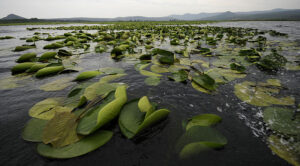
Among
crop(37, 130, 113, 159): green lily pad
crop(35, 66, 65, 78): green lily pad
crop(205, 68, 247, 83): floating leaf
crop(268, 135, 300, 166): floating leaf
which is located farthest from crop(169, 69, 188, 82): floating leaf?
crop(35, 66, 65, 78): green lily pad

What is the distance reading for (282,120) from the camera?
54.3 inches

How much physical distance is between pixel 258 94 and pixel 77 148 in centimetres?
233

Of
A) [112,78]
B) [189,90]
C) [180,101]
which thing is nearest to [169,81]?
[189,90]

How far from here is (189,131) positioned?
1187mm

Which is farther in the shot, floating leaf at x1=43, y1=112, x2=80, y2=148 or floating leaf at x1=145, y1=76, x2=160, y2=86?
floating leaf at x1=145, y1=76, x2=160, y2=86

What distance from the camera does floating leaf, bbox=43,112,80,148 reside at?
41.6 inches

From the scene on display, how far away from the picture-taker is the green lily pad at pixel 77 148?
97 centimetres

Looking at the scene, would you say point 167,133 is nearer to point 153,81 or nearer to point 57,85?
point 153,81

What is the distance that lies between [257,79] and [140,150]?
8.27 ft

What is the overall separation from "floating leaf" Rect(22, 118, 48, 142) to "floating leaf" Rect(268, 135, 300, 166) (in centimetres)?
197

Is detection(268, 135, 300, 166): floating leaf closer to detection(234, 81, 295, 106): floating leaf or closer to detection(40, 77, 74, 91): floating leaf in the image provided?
detection(234, 81, 295, 106): floating leaf

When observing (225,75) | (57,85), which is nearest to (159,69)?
(225,75)

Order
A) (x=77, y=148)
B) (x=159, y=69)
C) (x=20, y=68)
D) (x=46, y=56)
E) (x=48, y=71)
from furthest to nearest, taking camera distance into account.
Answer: (x=46, y=56) → (x=159, y=69) → (x=20, y=68) → (x=48, y=71) → (x=77, y=148)

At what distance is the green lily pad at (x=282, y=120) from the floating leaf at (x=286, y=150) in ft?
0.46
